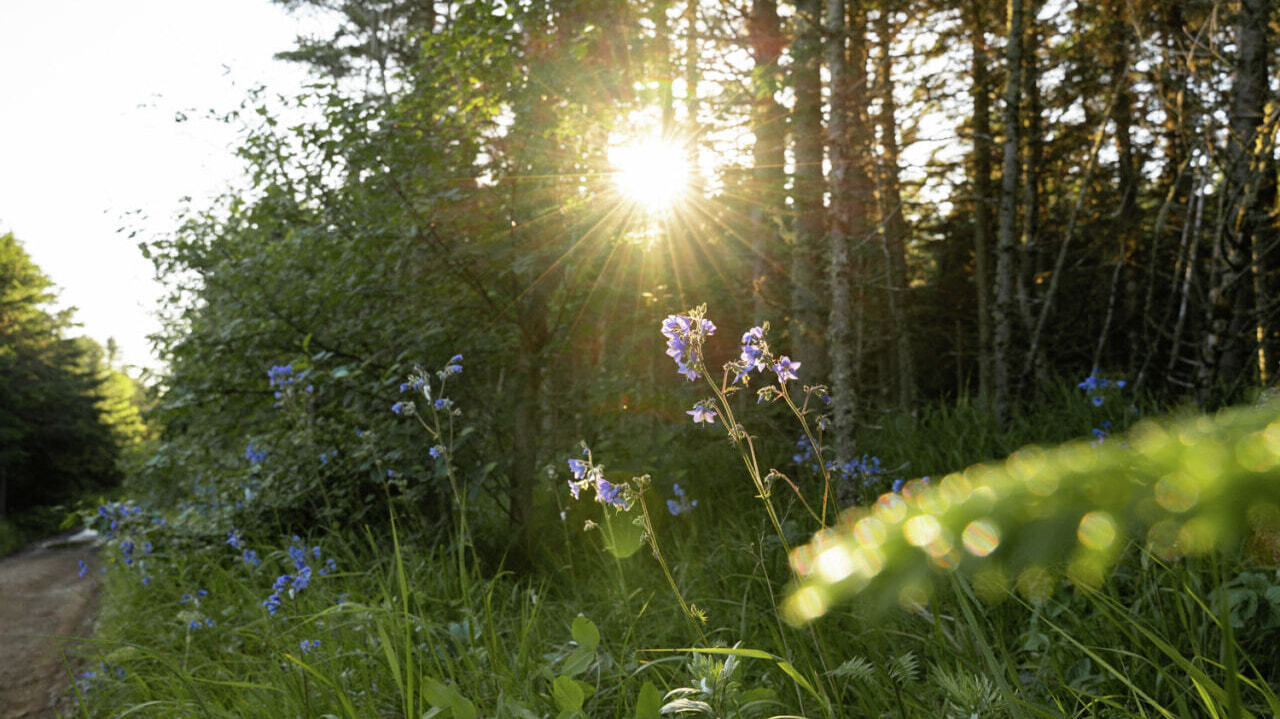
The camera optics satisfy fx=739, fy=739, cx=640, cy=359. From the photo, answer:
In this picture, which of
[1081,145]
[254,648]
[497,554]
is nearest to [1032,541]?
[254,648]

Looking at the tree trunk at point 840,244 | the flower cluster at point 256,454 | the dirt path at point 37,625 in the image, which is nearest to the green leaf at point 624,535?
the tree trunk at point 840,244

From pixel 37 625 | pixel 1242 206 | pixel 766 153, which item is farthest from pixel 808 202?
pixel 37 625

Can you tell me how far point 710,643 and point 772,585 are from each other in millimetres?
713

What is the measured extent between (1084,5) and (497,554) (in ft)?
28.6

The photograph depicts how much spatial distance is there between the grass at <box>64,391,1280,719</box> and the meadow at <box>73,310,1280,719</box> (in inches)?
0.7

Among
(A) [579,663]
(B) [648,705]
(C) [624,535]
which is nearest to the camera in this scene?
(B) [648,705]

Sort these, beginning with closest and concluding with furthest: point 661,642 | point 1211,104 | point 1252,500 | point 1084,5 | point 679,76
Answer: point 1252,500, point 661,642, point 1211,104, point 679,76, point 1084,5

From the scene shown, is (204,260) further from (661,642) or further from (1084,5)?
(1084,5)

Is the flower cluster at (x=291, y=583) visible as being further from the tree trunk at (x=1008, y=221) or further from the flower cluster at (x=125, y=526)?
the tree trunk at (x=1008, y=221)

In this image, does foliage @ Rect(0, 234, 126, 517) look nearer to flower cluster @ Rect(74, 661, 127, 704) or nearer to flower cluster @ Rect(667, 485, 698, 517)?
flower cluster @ Rect(74, 661, 127, 704)

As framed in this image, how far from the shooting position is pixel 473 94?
5.00m

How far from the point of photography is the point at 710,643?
3061mm

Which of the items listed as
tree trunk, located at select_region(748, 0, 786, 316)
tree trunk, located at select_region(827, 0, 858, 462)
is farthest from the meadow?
tree trunk, located at select_region(748, 0, 786, 316)

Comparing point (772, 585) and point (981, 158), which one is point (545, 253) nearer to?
point (772, 585)
